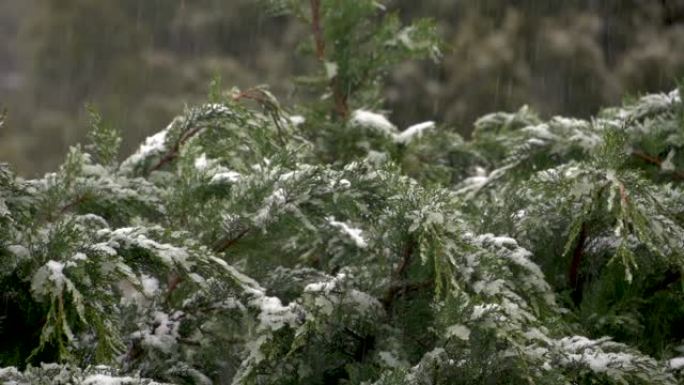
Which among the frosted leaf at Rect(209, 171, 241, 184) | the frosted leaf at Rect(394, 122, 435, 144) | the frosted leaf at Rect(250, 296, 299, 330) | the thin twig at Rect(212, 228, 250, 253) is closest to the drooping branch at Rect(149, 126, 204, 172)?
the frosted leaf at Rect(209, 171, 241, 184)

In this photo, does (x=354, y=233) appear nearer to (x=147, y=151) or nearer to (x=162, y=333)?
(x=162, y=333)

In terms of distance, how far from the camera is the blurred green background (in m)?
7.31

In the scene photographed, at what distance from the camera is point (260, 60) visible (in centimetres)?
959

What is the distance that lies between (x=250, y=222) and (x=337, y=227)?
0.21 meters

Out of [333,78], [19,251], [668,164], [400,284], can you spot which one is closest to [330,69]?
[333,78]

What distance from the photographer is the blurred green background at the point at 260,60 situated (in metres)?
7.31

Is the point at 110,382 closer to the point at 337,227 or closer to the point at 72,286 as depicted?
the point at 72,286

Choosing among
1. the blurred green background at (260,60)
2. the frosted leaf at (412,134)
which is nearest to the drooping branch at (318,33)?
the blurred green background at (260,60)

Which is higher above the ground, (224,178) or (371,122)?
(371,122)

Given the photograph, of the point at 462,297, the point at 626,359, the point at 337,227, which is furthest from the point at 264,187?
the point at 626,359

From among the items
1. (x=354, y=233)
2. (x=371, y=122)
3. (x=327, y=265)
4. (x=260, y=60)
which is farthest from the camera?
(x=260, y=60)

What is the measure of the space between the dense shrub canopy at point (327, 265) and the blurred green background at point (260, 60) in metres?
1.11

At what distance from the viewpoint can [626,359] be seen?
4.02 feet

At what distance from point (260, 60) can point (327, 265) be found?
8.04 metres
